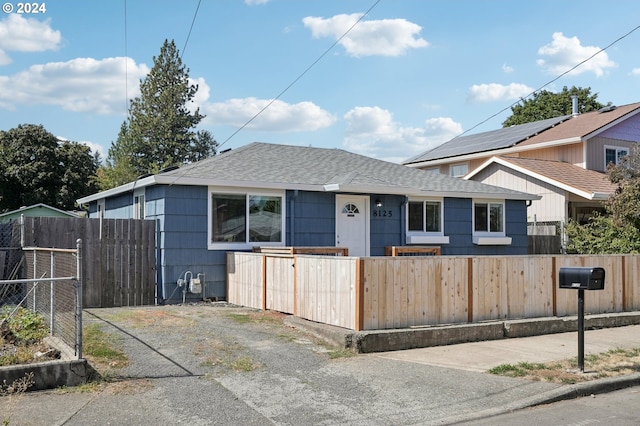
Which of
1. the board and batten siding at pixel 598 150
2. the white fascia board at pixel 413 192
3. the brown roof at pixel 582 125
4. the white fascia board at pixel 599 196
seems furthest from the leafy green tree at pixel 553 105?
the white fascia board at pixel 413 192

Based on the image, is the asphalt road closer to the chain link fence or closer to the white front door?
the chain link fence

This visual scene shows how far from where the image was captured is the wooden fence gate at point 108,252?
41.5 feet

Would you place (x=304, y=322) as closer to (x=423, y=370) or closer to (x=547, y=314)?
(x=423, y=370)

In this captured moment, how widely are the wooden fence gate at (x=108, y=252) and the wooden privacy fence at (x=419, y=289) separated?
2421 mm

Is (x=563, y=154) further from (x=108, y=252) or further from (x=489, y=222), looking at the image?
(x=108, y=252)

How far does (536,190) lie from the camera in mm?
23062

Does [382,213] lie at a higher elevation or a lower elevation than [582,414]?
higher

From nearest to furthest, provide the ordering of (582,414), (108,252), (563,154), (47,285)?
(582,414) → (47,285) → (108,252) → (563,154)

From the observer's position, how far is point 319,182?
1527 centimetres

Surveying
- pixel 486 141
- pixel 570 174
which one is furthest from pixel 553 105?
pixel 570 174

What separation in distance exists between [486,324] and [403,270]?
1720mm

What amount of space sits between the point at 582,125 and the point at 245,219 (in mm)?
18499

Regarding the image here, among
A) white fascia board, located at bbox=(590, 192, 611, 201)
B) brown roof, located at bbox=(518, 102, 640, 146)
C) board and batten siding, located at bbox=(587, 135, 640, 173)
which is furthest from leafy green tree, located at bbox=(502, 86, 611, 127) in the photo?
white fascia board, located at bbox=(590, 192, 611, 201)

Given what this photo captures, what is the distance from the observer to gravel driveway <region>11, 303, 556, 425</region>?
19.2 feet
